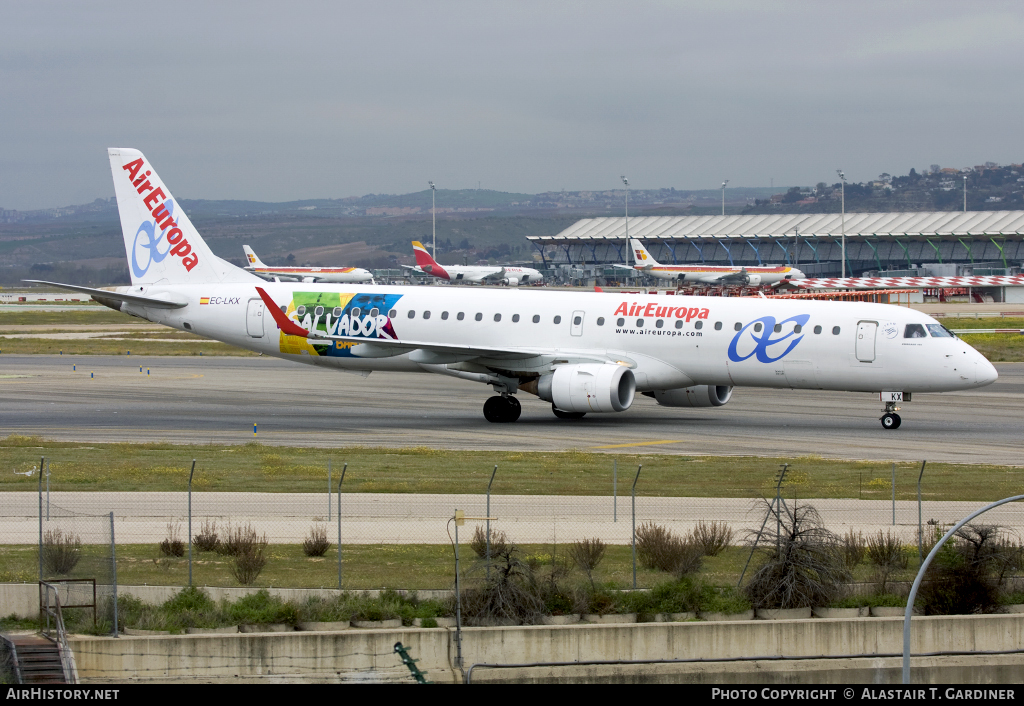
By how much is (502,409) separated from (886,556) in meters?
18.8

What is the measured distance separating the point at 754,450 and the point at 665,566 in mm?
12469

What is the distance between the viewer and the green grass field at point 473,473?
25.8m

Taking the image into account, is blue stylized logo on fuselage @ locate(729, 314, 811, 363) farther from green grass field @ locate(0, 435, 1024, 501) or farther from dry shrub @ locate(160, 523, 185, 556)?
dry shrub @ locate(160, 523, 185, 556)

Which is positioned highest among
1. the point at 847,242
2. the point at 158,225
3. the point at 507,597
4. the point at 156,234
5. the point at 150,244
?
the point at 847,242

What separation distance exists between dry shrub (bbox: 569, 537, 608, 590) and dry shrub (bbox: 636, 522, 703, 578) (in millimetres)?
723

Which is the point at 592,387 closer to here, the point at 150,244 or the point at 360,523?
the point at 360,523

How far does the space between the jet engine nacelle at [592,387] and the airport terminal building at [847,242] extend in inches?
4351

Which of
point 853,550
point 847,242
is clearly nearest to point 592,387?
point 853,550

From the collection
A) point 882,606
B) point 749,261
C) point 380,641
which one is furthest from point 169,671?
point 749,261

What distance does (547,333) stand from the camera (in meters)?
38.2

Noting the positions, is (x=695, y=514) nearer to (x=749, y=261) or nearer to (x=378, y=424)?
(x=378, y=424)

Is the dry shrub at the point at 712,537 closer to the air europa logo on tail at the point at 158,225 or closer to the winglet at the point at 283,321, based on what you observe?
the winglet at the point at 283,321

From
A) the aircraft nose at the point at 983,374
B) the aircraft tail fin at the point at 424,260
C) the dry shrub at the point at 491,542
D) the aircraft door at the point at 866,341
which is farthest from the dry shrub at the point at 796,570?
the aircraft tail fin at the point at 424,260

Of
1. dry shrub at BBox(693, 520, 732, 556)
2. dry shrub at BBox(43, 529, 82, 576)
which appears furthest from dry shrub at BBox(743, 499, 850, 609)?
dry shrub at BBox(43, 529, 82, 576)
